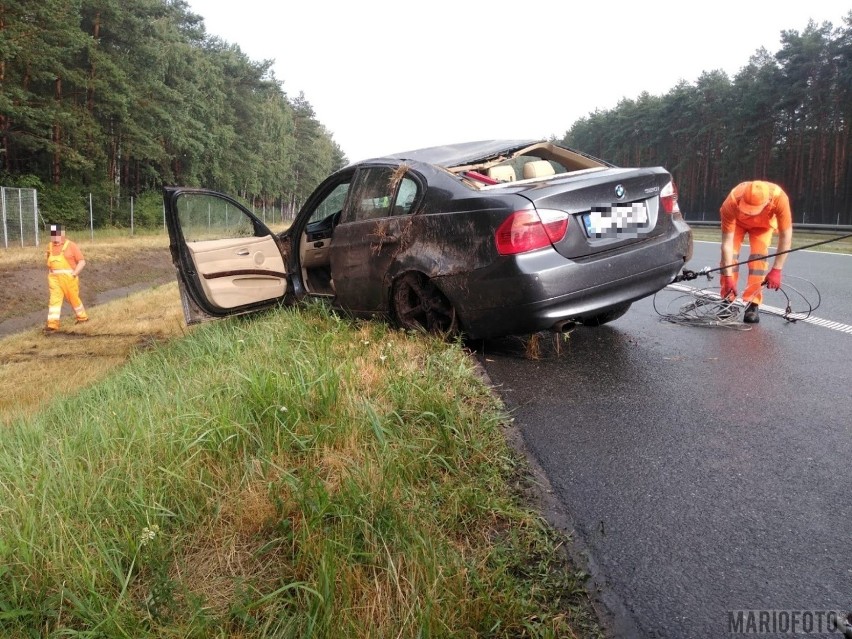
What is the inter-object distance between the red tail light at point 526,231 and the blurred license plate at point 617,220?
0.95 ft

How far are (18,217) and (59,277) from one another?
12348 millimetres

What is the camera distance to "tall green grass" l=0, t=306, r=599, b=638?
1.68m

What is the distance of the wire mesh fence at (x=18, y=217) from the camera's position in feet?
65.2

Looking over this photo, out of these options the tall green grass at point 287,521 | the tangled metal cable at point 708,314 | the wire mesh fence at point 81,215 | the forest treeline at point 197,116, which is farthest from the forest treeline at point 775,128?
the tall green grass at point 287,521

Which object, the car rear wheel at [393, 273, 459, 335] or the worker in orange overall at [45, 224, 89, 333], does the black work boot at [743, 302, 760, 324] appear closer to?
the car rear wheel at [393, 273, 459, 335]


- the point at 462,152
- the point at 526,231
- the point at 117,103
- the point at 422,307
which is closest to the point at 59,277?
the point at 462,152

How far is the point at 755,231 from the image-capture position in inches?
245

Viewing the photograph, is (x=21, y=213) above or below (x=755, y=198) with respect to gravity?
above

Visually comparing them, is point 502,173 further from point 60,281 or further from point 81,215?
point 81,215

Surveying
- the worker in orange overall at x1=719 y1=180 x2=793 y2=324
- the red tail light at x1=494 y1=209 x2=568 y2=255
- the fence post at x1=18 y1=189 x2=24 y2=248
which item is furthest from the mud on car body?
the fence post at x1=18 y1=189 x2=24 y2=248

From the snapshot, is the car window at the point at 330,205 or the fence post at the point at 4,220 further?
the fence post at the point at 4,220

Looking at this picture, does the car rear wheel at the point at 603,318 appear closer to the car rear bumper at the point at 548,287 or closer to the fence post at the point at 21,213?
the car rear bumper at the point at 548,287

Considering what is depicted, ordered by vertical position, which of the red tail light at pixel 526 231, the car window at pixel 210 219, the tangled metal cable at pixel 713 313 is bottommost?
the tangled metal cable at pixel 713 313

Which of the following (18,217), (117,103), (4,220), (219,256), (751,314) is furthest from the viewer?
(117,103)
